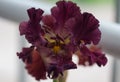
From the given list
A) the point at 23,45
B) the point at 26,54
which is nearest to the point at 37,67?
the point at 26,54

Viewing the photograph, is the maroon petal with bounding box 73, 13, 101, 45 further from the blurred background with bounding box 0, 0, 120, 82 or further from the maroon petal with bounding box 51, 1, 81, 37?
the blurred background with bounding box 0, 0, 120, 82

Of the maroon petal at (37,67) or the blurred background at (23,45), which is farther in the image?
the blurred background at (23,45)

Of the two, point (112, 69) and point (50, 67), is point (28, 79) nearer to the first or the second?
point (112, 69)

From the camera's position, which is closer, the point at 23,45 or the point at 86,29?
the point at 86,29

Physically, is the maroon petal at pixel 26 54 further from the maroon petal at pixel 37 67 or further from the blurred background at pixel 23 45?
→ the blurred background at pixel 23 45

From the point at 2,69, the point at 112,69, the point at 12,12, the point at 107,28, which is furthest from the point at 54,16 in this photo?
the point at 2,69

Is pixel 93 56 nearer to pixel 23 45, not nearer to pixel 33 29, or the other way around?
pixel 33 29

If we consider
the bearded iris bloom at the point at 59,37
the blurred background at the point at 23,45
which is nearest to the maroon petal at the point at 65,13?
the bearded iris bloom at the point at 59,37

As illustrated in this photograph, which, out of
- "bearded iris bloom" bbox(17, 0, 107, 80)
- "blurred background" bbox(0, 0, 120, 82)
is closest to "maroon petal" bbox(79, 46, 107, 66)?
"bearded iris bloom" bbox(17, 0, 107, 80)
